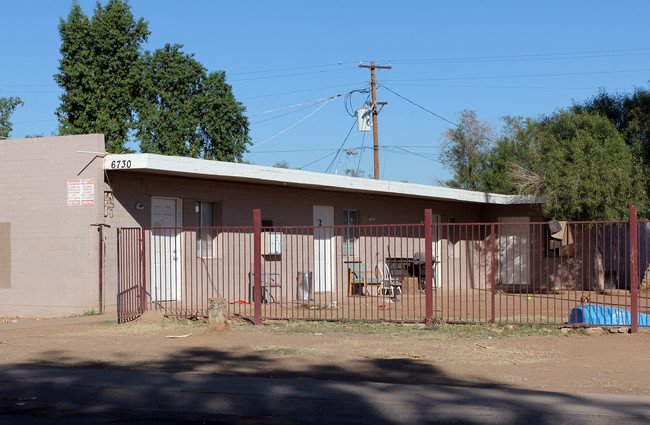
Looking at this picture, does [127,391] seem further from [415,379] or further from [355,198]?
[355,198]

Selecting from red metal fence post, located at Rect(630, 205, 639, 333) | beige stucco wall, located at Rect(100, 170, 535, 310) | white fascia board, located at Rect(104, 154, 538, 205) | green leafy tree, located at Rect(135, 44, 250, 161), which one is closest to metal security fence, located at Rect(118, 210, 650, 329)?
red metal fence post, located at Rect(630, 205, 639, 333)

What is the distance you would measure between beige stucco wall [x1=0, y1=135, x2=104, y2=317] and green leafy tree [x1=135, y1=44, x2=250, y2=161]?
17.6 m

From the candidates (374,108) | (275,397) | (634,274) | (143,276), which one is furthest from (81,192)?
(374,108)

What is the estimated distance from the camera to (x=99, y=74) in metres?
32.9

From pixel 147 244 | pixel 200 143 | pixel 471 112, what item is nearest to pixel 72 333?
pixel 147 244

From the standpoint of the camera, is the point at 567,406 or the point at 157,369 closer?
the point at 567,406

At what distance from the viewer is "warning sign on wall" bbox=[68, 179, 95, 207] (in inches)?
581

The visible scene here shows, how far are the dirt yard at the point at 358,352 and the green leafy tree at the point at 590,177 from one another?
8363 millimetres

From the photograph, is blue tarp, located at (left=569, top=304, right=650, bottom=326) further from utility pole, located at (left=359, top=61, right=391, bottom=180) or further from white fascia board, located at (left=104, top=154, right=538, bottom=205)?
utility pole, located at (left=359, top=61, right=391, bottom=180)

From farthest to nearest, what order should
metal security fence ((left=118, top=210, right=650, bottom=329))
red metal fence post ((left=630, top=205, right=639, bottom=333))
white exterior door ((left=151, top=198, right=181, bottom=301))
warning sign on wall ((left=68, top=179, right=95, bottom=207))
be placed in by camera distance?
1. white exterior door ((left=151, top=198, right=181, bottom=301))
2. warning sign on wall ((left=68, top=179, right=95, bottom=207))
3. metal security fence ((left=118, top=210, right=650, bottom=329))
4. red metal fence post ((left=630, top=205, right=639, bottom=333))

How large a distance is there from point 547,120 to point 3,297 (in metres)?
18.3

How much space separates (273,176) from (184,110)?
18.5 metres

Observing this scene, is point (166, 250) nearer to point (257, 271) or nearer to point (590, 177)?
point (257, 271)

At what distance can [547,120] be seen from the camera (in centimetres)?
2553
